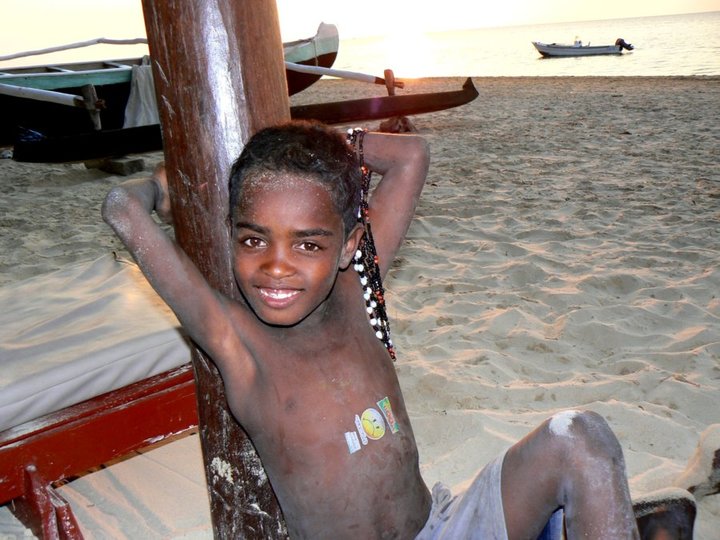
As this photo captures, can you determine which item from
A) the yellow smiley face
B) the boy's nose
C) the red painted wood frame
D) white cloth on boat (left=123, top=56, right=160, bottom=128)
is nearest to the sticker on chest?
the yellow smiley face

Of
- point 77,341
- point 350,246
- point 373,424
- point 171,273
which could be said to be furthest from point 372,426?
point 77,341

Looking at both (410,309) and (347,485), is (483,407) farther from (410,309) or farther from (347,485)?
(347,485)

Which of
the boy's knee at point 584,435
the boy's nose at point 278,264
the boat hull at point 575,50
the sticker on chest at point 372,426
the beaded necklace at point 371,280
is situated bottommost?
the boat hull at point 575,50

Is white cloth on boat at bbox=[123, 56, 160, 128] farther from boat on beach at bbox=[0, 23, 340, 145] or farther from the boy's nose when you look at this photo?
the boy's nose

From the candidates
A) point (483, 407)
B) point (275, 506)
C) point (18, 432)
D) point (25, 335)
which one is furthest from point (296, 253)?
point (483, 407)

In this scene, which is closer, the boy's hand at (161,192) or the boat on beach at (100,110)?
the boy's hand at (161,192)

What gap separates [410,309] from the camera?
3902 millimetres

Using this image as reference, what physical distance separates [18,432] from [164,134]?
998 millimetres

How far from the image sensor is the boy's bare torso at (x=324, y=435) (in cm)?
162

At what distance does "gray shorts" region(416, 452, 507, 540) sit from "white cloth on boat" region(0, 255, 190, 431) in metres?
1.08

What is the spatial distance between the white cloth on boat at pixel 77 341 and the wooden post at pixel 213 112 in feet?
2.06

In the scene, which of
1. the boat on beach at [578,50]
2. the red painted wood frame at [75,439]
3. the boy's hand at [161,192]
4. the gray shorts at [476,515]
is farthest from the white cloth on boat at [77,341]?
the boat on beach at [578,50]

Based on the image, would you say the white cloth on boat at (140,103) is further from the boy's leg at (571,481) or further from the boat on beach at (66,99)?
the boy's leg at (571,481)

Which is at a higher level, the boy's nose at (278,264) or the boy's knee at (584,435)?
the boy's nose at (278,264)
